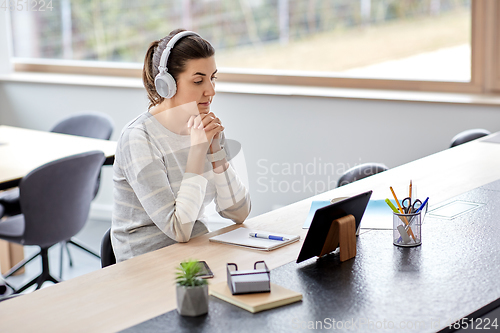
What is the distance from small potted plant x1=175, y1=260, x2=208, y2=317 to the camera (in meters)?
1.09

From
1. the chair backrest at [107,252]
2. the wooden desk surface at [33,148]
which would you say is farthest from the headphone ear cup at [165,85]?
the wooden desk surface at [33,148]

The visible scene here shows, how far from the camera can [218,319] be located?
1083 mm

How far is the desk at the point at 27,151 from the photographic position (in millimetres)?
2601

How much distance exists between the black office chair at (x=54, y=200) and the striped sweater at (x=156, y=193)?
0.88m

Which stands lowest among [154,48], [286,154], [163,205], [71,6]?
[286,154]

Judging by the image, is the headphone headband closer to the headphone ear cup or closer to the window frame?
the headphone ear cup

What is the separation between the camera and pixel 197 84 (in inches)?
68.4

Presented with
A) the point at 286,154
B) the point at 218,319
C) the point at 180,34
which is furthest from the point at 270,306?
the point at 286,154

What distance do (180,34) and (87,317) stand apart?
0.90 m

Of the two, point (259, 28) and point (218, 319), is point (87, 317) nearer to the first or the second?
point (218, 319)

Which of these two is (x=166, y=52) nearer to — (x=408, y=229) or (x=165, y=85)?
(x=165, y=85)

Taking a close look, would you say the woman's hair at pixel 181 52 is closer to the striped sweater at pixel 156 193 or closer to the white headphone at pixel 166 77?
the white headphone at pixel 166 77

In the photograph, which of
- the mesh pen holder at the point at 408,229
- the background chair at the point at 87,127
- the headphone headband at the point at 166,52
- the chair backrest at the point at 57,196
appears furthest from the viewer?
the background chair at the point at 87,127

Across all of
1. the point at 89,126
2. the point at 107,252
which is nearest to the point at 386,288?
the point at 107,252
